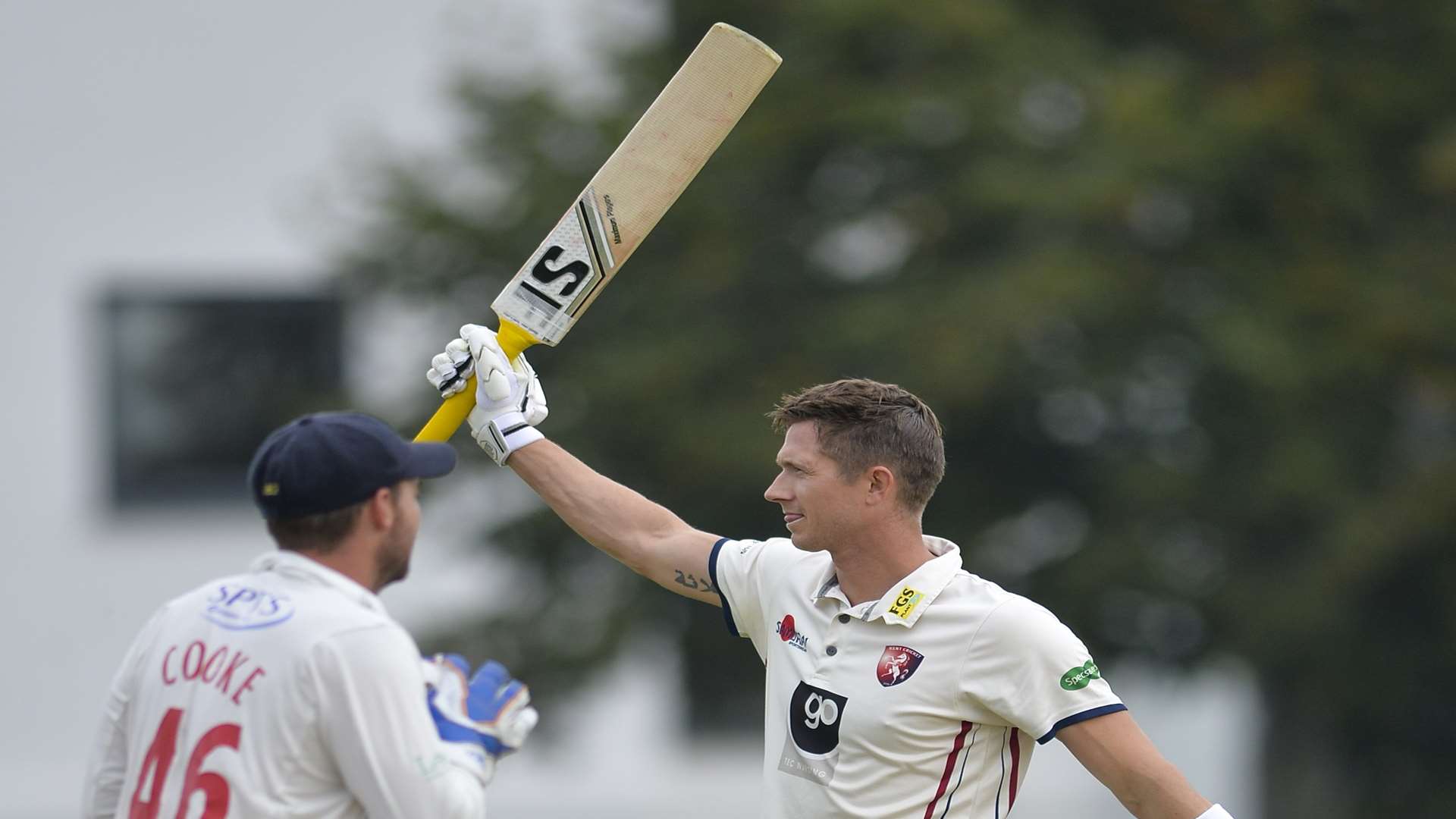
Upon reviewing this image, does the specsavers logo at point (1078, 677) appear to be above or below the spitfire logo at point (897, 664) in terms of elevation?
above

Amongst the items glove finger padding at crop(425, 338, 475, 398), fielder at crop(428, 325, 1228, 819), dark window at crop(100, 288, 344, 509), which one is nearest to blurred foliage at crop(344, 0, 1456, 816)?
dark window at crop(100, 288, 344, 509)

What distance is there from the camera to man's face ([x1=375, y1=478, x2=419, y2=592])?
298 centimetres

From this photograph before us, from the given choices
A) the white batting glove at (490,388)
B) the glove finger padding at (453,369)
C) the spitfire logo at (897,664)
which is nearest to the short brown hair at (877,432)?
the spitfire logo at (897,664)

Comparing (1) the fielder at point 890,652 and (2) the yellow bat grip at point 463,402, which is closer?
(1) the fielder at point 890,652

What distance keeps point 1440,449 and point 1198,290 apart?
1.58 m

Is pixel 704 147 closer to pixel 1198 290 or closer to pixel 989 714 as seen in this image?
pixel 989 714

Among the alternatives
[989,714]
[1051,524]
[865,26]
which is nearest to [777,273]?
[865,26]

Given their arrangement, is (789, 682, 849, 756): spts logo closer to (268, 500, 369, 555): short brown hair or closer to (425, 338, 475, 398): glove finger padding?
(268, 500, 369, 555): short brown hair

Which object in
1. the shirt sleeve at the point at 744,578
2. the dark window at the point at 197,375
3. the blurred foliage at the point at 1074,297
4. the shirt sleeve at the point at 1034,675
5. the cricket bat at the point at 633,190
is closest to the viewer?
the shirt sleeve at the point at 1034,675

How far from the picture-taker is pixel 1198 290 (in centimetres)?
877

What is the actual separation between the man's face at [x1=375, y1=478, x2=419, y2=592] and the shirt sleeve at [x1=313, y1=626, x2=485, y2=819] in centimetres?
19

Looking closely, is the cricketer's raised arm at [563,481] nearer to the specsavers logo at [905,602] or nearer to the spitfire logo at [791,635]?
the spitfire logo at [791,635]

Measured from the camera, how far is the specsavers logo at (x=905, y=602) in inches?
125

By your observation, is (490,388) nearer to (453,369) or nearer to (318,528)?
(453,369)
